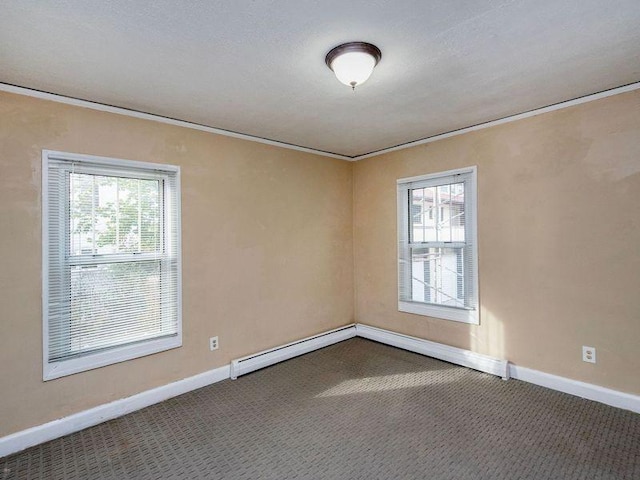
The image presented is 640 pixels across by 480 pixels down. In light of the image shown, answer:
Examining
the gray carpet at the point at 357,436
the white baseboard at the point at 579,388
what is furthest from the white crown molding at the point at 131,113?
the white baseboard at the point at 579,388

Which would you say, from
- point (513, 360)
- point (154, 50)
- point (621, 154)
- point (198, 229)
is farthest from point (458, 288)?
point (154, 50)

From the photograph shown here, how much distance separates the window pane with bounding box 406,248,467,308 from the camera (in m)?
3.65

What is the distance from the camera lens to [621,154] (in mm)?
2594

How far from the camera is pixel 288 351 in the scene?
376 cm

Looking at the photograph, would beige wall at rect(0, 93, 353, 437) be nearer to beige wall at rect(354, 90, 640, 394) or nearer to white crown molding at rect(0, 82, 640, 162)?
white crown molding at rect(0, 82, 640, 162)

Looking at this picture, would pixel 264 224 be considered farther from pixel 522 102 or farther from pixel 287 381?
pixel 522 102

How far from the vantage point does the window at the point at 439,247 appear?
3514 millimetres

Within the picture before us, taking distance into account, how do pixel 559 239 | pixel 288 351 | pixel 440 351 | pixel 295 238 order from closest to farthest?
pixel 559 239 → pixel 440 351 → pixel 288 351 → pixel 295 238

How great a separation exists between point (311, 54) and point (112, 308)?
93.8 inches

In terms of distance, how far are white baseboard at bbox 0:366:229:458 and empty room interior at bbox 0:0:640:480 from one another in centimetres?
2

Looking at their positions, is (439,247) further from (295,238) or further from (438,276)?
(295,238)

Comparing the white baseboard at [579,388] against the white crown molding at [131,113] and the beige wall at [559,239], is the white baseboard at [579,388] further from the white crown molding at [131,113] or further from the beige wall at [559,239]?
the white crown molding at [131,113]

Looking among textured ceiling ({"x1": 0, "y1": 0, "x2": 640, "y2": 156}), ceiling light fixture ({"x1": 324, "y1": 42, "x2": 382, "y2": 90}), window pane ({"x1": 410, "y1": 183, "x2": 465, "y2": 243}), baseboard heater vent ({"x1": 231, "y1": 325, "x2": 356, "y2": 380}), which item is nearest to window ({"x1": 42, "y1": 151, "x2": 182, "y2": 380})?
textured ceiling ({"x1": 0, "y1": 0, "x2": 640, "y2": 156})

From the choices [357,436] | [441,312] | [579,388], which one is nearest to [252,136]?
[441,312]
